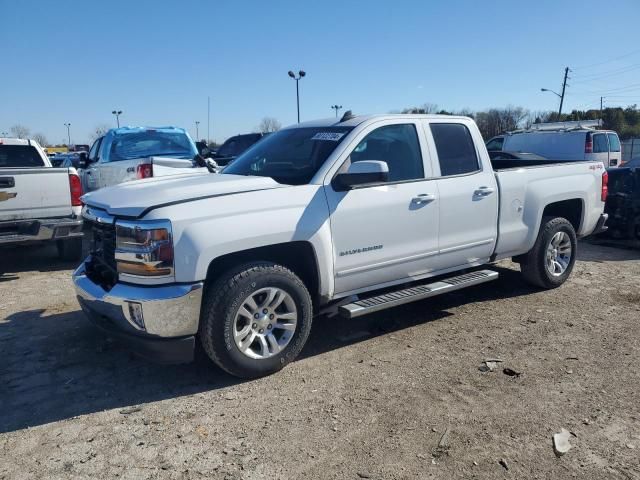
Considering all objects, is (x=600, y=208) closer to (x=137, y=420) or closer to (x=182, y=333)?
(x=182, y=333)

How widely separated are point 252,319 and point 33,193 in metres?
4.48

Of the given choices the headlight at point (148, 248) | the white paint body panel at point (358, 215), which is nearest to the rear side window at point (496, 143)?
the white paint body panel at point (358, 215)

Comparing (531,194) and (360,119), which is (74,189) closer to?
(360,119)

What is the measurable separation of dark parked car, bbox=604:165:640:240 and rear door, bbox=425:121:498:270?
439 centimetres

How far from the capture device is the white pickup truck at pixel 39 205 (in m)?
6.66

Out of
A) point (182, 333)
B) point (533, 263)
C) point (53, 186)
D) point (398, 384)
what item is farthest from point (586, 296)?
point (53, 186)

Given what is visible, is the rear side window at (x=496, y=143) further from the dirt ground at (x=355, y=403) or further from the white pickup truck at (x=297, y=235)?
the dirt ground at (x=355, y=403)

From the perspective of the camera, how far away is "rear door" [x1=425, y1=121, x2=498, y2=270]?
487cm

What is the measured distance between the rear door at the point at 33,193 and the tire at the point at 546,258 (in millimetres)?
5796

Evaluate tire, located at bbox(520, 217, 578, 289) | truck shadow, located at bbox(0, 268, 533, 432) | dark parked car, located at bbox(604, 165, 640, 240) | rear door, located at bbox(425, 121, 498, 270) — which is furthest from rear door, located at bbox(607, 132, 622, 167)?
truck shadow, located at bbox(0, 268, 533, 432)

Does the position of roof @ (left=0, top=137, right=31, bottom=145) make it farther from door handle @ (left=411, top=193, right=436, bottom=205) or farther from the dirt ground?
door handle @ (left=411, top=193, right=436, bottom=205)

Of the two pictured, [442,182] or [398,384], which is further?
[442,182]

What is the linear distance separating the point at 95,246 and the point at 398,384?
260 centimetres

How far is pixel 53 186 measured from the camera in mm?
6930
